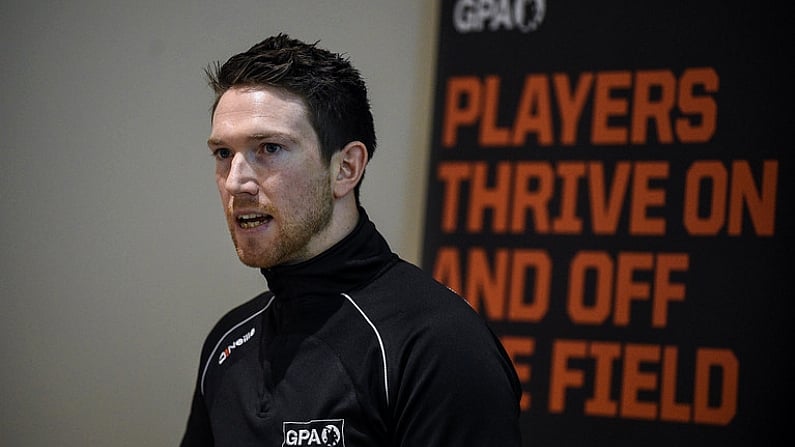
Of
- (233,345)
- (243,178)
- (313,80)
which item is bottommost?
(233,345)

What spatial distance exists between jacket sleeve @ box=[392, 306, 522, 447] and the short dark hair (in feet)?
1.07

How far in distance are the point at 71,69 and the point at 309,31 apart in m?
0.78

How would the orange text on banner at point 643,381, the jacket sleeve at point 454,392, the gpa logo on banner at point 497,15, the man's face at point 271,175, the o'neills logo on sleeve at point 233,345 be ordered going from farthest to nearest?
the gpa logo on banner at point 497,15 → the orange text on banner at point 643,381 → the o'neills logo on sleeve at point 233,345 → the man's face at point 271,175 → the jacket sleeve at point 454,392

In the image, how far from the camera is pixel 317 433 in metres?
1.42

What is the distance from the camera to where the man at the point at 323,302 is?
1375 millimetres

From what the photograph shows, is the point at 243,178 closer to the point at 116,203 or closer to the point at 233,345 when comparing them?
the point at 233,345

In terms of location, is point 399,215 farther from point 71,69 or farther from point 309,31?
point 71,69

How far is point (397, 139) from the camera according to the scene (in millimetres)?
2771

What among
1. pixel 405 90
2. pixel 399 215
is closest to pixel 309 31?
pixel 405 90

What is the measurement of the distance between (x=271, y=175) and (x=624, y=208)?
1176 millimetres

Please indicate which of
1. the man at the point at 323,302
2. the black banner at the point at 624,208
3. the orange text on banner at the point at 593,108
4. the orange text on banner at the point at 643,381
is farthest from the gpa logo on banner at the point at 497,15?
the man at the point at 323,302

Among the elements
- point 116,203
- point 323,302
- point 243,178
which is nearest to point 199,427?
point 323,302

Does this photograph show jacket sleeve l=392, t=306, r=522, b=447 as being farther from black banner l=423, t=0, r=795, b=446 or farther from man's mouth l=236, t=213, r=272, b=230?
black banner l=423, t=0, r=795, b=446

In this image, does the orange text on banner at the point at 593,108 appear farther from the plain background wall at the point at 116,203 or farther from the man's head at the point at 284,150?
the man's head at the point at 284,150
